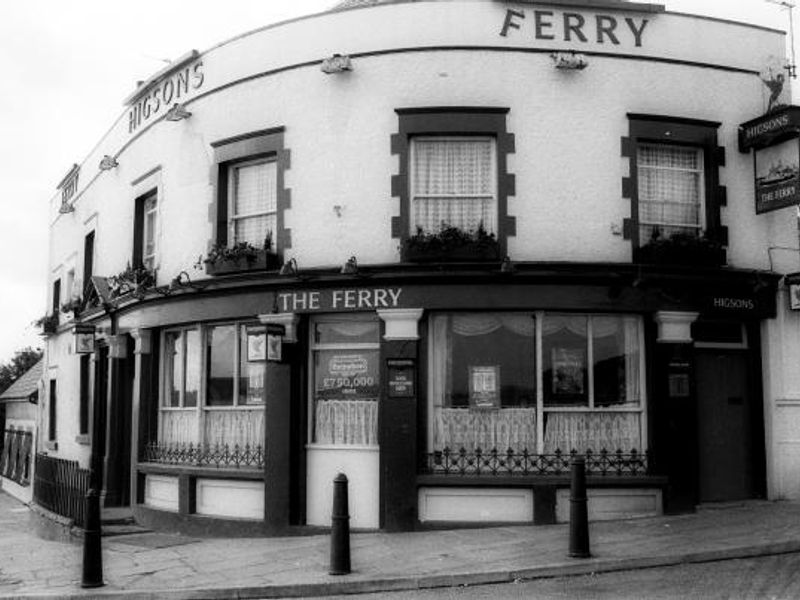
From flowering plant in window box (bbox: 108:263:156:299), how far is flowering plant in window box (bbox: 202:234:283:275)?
206 centimetres

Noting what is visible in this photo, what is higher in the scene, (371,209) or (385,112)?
(385,112)

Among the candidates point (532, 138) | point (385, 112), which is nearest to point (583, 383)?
point (532, 138)

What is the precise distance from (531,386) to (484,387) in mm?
643

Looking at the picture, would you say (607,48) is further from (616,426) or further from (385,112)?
(616,426)

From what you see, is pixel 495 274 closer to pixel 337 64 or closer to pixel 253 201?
pixel 337 64

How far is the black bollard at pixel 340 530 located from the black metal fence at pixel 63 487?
17.4ft

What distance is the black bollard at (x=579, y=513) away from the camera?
9.84m

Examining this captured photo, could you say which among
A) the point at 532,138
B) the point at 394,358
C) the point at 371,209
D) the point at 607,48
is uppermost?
the point at 607,48

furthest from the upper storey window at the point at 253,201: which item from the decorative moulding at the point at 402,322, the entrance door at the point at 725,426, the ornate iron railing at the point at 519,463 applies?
the entrance door at the point at 725,426

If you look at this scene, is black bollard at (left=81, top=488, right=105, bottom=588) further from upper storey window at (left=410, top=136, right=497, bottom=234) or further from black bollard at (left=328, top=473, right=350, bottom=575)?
upper storey window at (left=410, top=136, right=497, bottom=234)

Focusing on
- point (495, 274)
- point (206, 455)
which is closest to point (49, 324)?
point (206, 455)

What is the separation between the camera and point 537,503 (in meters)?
12.2

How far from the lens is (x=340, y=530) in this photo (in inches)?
379

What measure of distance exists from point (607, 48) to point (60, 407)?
602 inches
